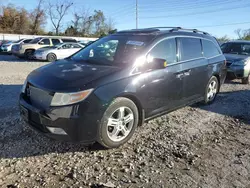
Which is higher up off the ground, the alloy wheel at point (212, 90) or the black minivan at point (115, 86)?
the black minivan at point (115, 86)

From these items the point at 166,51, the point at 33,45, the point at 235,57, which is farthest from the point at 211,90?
the point at 33,45

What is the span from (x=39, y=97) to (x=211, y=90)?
4.04 m

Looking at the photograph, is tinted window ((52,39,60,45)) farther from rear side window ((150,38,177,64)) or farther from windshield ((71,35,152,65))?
rear side window ((150,38,177,64))

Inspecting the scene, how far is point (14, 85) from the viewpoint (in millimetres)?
7184

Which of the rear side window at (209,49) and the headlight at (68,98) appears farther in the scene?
the rear side window at (209,49)

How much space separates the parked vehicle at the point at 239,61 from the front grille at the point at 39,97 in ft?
22.5

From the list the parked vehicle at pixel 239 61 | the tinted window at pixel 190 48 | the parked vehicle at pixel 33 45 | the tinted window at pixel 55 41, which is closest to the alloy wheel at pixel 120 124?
the tinted window at pixel 190 48

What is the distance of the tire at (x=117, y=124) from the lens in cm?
313

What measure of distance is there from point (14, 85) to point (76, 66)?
4391 millimetres

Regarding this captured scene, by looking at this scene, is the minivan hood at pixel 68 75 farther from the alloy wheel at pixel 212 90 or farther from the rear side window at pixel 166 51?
the alloy wheel at pixel 212 90

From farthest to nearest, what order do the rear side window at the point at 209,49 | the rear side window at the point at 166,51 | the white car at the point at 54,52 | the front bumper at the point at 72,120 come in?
the white car at the point at 54,52
the rear side window at the point at 209,49
the rear side window at the point at 166,51
the front bumper at the point at 72,120

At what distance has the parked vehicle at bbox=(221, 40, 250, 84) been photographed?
7.96 metres

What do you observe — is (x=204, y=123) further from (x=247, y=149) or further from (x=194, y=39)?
(x=194, y=39)

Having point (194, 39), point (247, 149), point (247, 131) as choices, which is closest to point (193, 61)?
point (194, 39)
